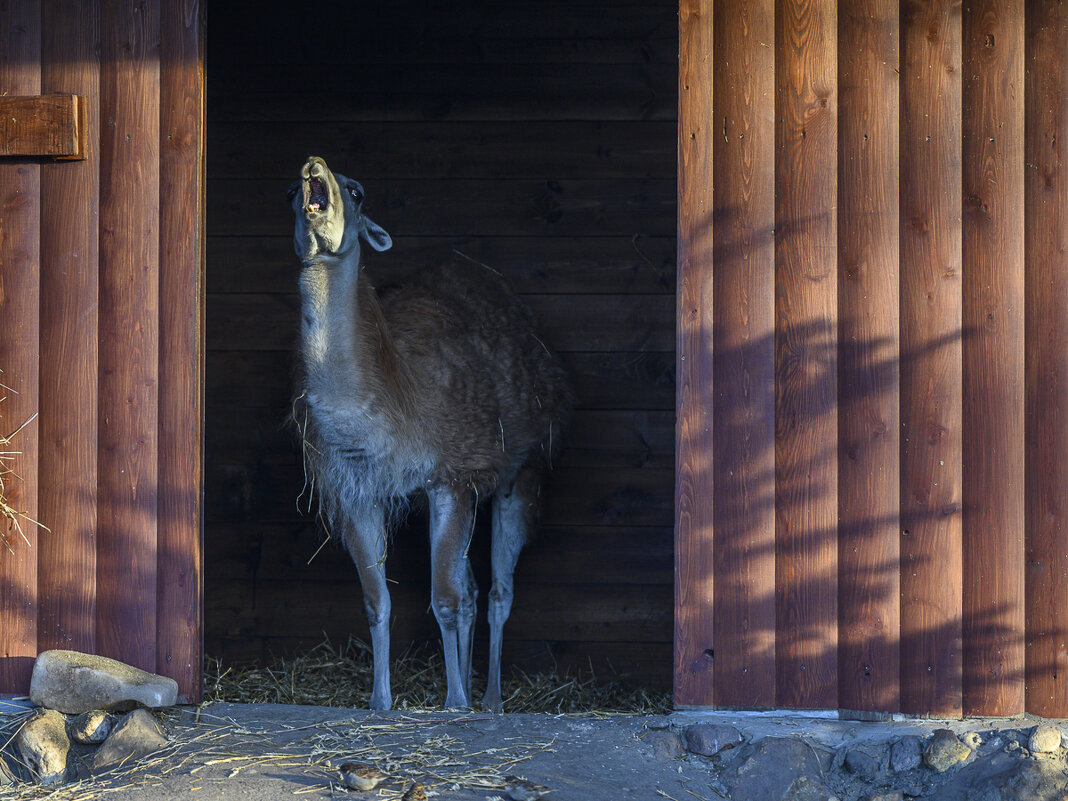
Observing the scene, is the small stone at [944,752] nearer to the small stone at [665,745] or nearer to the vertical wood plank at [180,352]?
the small stone at [665,745]

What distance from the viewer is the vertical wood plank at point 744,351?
3.79m

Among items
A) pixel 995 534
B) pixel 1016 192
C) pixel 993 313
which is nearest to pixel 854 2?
pixel 1016 192

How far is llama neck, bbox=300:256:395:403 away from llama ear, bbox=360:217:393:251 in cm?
13

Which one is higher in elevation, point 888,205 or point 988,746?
point 888,205

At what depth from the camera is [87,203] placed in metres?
3.98

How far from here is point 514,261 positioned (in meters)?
6.04

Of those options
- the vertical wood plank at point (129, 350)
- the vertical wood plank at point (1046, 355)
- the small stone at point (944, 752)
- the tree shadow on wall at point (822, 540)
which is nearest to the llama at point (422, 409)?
the vertical wood plank at point (129, 350)

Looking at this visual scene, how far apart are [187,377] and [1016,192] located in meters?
2.94

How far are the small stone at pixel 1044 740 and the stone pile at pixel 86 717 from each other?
2714mm

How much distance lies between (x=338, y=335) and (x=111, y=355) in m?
0.81

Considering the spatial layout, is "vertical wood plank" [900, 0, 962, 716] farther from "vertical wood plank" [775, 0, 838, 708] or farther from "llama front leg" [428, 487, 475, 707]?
"llama front leg" [428, 487, 475, 707]

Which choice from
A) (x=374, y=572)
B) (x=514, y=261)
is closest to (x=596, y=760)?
(x=374, y=572)

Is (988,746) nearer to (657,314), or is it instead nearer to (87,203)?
(657,314)

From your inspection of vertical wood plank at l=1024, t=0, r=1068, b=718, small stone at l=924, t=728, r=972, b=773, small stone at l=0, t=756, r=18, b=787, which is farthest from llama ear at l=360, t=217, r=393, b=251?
small stone at l=924, t=728, r=972, b=773
